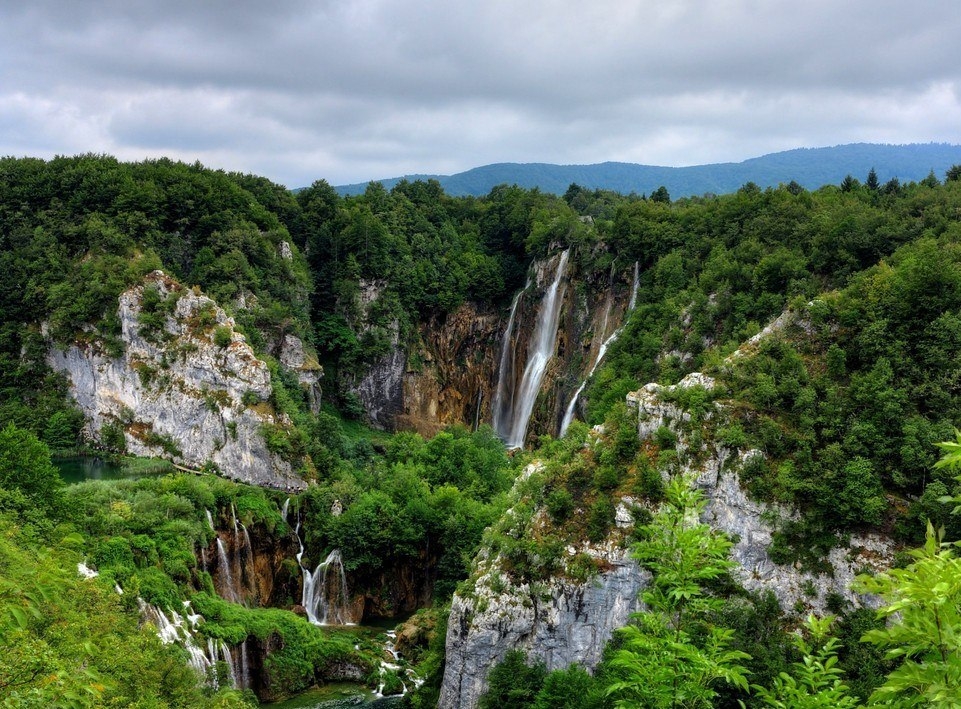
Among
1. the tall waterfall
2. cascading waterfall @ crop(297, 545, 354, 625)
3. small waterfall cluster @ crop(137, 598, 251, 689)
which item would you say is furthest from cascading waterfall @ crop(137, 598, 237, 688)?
the tall waterfall

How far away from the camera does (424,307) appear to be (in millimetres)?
63094

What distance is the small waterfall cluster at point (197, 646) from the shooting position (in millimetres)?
23531

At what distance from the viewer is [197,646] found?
2508 centimetres

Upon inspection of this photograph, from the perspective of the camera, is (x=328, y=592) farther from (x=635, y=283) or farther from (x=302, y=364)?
(x=635, y=283)

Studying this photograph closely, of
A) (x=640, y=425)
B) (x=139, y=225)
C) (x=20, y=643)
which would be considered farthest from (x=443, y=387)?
(x=20, y=643)

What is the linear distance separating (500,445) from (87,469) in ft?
80.2

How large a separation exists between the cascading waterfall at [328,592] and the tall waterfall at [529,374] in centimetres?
2037

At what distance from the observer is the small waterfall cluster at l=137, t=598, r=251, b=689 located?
23.5 metres

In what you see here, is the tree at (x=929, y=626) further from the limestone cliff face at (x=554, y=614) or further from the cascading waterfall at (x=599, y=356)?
the cascading waterfall at (x=599, y=356)

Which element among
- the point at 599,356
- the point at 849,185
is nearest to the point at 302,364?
the point at 599,356

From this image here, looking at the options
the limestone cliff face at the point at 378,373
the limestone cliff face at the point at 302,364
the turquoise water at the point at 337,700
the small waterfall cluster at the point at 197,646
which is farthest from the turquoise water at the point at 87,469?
the limestone cliff face at the point at 378,373

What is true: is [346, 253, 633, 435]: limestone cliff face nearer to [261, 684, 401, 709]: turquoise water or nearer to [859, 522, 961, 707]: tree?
[261, 684, 401, 709]: turquoise water

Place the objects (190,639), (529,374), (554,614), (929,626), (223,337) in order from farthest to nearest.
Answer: (529,374) → (223,337) → (190,639) → (554,614) → (929,626)

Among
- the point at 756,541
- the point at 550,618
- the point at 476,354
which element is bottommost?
the point at 550,618
